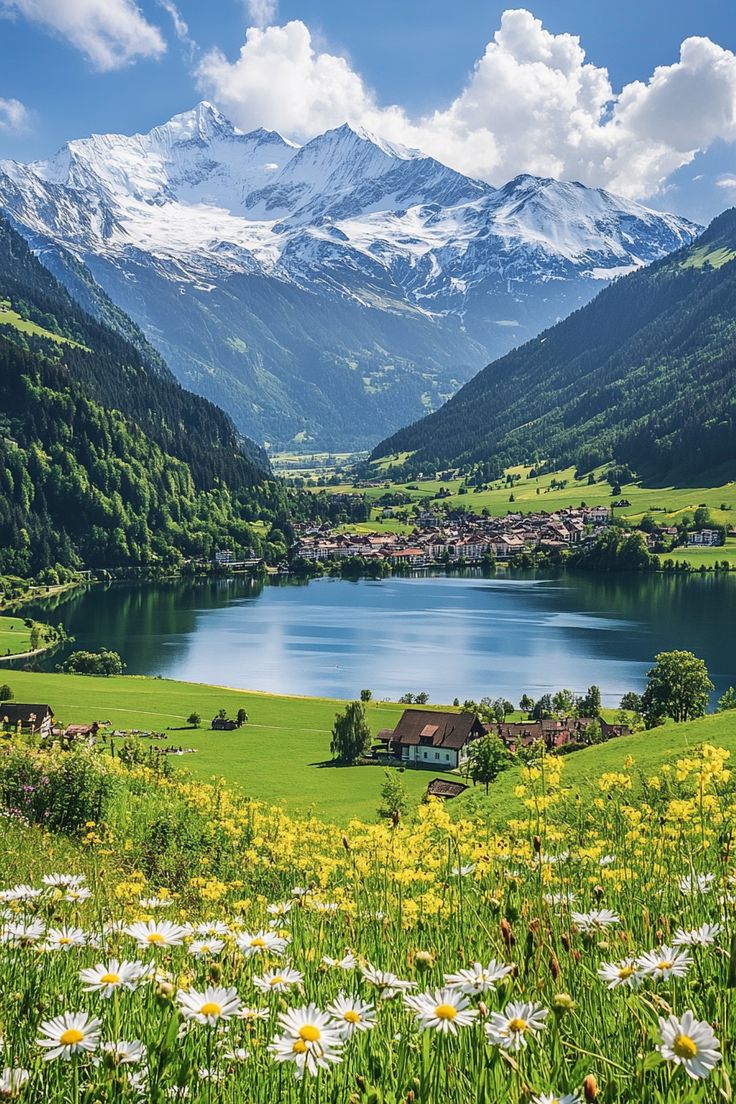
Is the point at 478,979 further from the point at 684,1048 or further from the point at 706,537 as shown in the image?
the point at 706,537

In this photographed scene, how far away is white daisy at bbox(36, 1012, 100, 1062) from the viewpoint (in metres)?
2.32

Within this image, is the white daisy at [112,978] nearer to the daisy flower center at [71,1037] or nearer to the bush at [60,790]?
the daisy flower center at [71,1037]

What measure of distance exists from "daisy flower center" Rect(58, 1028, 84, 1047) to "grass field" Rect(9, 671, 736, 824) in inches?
718

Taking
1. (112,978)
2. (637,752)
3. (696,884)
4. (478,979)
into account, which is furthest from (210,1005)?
(637,752)

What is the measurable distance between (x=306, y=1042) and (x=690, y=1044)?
1.00m

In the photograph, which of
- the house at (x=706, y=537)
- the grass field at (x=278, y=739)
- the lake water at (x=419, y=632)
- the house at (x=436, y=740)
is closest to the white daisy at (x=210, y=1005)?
the grass field at (x=278, y=739)

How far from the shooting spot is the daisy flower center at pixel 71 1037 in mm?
2375

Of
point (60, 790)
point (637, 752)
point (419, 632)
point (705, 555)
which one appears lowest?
point (419, 632)

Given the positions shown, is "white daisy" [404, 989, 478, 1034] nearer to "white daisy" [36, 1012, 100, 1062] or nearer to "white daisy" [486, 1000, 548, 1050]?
"white daisy" [486, 1000, 548, 1050]

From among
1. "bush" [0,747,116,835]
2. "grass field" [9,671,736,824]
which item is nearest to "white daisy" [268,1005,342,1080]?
"bush" [0,747,116,835]

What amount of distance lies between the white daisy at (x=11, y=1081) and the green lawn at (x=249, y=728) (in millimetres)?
26953

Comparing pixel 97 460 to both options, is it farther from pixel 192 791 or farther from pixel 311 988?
pixel 311 988

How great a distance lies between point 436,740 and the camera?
53906 mm

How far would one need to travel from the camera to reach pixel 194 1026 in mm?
2926
